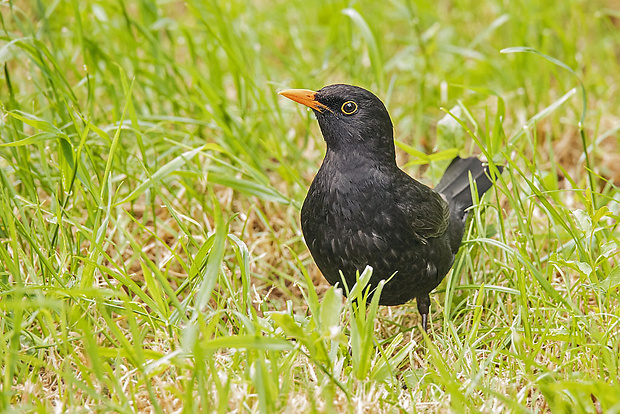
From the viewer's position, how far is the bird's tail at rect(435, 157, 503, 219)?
4.07m

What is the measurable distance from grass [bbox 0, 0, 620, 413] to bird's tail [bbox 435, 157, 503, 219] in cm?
11

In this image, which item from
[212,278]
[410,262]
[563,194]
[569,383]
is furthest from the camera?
[563,194]

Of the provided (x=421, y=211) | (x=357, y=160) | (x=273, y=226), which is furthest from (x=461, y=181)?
(x=273, y=226)

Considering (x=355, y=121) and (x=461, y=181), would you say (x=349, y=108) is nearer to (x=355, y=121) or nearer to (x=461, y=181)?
(x=355, y=121)

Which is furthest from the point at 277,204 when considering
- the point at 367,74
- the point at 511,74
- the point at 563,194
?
the point at 511,74

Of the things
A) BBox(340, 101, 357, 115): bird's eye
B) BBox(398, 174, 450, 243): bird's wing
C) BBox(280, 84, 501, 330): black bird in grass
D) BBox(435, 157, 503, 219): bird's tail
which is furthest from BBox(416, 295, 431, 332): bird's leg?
BBox(340, 101, 357, 115): bird's eye

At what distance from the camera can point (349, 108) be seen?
3.38 metres

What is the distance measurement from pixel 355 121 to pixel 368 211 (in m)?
0.46

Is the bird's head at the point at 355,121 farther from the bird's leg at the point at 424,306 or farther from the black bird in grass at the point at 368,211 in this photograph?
the bird's leg at the point at 424,306

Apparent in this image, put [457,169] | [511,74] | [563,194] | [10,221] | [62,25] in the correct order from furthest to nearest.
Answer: [511,74] < [62,25] < [563,194] < [457,169] < [10,221]

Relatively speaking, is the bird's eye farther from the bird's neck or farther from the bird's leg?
the bird's leg

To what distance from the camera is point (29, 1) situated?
5.73 metres

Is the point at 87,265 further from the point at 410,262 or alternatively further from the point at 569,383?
the point at 569,383

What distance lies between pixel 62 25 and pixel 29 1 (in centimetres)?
95
